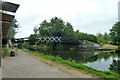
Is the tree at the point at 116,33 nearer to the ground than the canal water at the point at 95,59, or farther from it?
farther from it

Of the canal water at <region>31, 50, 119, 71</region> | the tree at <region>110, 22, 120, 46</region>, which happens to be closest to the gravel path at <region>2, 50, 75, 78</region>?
the canal water at <region>31, 50, 119, 71</region>

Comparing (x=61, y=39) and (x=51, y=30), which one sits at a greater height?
(x=51, y=30)

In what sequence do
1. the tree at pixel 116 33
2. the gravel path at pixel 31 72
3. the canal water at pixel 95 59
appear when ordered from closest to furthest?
the gravel path at pixel 31 72 < the canal water at pixel 95 59 < the tree at pixel 116 33

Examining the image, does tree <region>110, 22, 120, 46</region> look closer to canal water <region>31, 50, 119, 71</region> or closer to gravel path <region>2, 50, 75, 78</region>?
canal water <region>31, 50, 119, 71</region>

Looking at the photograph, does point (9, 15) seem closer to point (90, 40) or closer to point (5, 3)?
point (5, 3)

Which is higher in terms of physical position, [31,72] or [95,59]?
[31,72]

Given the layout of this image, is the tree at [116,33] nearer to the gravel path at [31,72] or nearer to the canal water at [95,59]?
the canal water at [95,59]

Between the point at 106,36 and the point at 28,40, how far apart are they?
137ft

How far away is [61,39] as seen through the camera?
3881 cm

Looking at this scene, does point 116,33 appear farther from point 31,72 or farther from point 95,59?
point 31,72

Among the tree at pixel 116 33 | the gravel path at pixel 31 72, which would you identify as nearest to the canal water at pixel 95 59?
the gravel path at pixel 31 72

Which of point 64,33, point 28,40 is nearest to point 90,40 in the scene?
point 64,33

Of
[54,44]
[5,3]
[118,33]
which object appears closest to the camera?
[5,3]

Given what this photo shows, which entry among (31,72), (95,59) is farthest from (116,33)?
(31,72)
